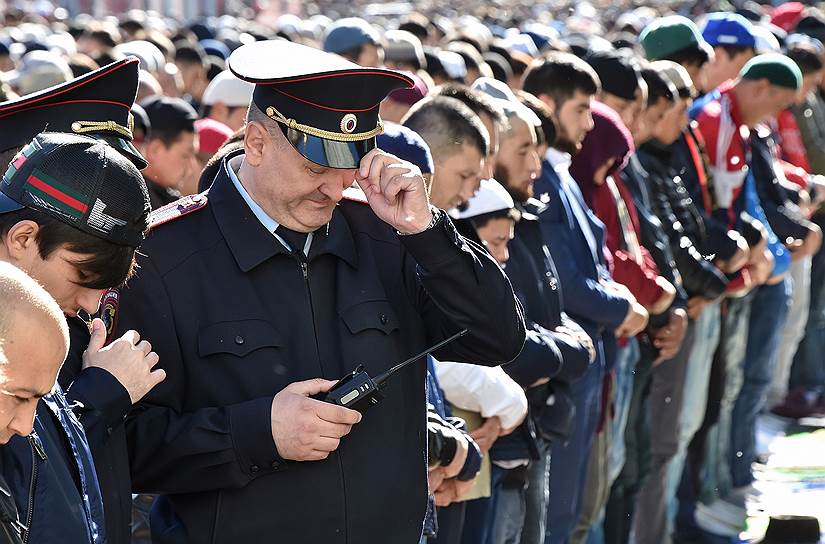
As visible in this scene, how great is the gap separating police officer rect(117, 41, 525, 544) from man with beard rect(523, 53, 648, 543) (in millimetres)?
2015

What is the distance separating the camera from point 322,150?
9.63 ft

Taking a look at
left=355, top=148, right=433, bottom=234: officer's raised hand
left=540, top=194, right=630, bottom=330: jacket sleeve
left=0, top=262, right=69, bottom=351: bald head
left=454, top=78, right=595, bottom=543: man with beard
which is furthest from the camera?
left=540, top=194, right=630, bottom=330: jacket sleeve

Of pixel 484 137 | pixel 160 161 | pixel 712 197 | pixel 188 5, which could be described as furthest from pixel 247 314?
pixel 188 5

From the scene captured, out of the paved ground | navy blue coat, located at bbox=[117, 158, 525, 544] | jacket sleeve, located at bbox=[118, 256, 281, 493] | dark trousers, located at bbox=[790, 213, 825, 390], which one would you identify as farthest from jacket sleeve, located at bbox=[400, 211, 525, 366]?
dark trousers, located at bbox=[790, 213, 825, 390]

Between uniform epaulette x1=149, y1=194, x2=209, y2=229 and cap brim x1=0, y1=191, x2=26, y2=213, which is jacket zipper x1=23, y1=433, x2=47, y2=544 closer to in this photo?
cap brim x1=0, y1=191, x2=26, y2=213

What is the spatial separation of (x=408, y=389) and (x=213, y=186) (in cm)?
61

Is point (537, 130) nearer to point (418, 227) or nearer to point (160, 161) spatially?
point (160, 161)

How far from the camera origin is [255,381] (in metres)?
2.96

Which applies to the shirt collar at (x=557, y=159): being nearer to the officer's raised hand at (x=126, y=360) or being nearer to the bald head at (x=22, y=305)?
the officer's raised hand at (x=126, y=360)

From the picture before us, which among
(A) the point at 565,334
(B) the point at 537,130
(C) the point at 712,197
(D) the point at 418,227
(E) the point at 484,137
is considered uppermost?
(D) the point at 418,227

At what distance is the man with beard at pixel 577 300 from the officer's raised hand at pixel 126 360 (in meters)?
2.52

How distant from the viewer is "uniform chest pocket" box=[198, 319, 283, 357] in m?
2.91

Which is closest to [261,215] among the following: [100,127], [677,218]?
[100,127]

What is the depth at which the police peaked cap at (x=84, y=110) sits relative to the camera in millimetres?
2969
